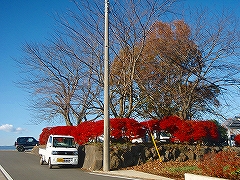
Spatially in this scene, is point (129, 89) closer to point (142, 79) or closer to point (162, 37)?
point (142, 79)

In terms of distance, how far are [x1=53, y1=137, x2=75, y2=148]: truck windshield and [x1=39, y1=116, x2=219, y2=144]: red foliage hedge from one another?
1.48 meters

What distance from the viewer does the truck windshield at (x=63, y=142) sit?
19630 mm

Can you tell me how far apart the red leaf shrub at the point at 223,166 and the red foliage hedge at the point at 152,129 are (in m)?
8.54

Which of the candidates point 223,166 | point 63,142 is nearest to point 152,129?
point 63,142

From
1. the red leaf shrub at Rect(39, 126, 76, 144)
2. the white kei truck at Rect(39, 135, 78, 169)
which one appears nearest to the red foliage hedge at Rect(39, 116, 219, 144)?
the white kei truck at Rect(39, 135, 78, 169)

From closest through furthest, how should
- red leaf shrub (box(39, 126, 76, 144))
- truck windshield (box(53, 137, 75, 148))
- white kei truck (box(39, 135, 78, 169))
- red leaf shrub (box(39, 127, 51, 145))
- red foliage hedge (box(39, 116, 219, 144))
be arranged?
white kei truck (box(39, 135, 78, 169)), truck windshield (box(53, 137, 75, 148)), red foliage hedge (box(39, 116, 219, 144)), red leaf shrub (box(39, 126, 76, 144)), red leaf shrub (box(39, 127, 51, 145))

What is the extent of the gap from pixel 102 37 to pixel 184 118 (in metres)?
7.59

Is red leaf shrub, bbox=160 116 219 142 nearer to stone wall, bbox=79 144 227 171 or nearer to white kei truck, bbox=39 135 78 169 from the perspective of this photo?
stone wall, bbox=79 144 227 171

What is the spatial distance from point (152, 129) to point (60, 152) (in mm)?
6191

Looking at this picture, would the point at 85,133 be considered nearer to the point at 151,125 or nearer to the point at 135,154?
the point at 135,154

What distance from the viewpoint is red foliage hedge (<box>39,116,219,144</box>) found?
68.1 feet

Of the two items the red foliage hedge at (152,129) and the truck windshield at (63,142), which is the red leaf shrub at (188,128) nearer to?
the red foliage hedge at (152,129)

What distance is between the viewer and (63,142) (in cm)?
1994

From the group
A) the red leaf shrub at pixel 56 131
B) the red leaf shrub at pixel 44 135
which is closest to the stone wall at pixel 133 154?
the red leaf shrub at pixel 56 131
